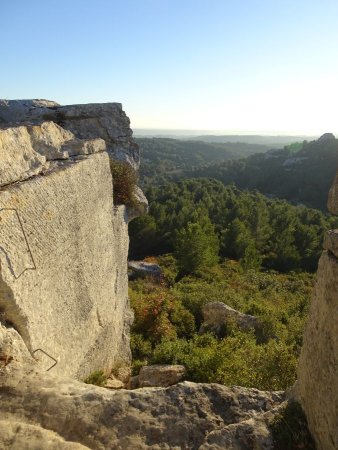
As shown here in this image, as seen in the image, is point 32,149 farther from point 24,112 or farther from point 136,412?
point 24,112

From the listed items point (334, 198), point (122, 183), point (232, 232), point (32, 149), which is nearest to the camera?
point (334, 198)

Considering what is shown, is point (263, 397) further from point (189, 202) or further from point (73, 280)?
point (189, 202)

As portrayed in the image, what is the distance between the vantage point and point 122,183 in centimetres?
1098

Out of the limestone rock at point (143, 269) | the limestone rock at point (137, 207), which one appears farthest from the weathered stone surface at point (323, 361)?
the limestone rock at point (143, 269)

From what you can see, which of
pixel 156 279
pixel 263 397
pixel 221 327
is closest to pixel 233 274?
pixel 156 279

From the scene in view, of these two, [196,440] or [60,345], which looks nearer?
[196,440]

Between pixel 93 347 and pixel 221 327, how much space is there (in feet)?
24.7

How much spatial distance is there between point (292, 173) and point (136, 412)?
9904 centimetres

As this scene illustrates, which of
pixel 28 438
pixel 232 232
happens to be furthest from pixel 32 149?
pixel 232 232

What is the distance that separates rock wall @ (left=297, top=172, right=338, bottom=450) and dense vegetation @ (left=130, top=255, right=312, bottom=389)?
3297 millimetres

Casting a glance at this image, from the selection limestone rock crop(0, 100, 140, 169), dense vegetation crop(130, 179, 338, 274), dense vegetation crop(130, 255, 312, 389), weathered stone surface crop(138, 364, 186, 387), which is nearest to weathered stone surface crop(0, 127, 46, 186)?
limestone rock crop(0, 100, 140, 169)

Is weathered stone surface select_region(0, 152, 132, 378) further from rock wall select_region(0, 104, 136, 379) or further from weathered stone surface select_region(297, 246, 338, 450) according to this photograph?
weathered stone surface select_region(297, 246, 338, 450)

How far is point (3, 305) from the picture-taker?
488 centimetres

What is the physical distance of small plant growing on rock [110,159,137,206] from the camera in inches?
427
